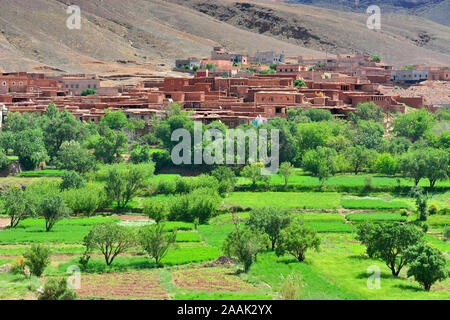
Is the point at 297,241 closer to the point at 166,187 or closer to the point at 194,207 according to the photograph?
the point at 194,207

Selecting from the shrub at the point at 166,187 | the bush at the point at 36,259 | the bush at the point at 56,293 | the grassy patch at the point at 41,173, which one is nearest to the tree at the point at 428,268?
the bush at the point at 56,293

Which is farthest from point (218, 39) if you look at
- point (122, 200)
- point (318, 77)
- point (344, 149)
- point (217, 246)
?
point (217, 246)

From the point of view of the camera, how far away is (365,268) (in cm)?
2856

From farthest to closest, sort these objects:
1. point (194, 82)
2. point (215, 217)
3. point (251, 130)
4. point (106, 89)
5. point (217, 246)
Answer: point (106, 89), point (194, 82), point (251, 130), point (215, 217), point (217, 246)

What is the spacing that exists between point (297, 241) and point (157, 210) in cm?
1004

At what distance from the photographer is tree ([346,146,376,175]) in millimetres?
48469

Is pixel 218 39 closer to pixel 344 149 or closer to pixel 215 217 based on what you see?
pixel 344 149

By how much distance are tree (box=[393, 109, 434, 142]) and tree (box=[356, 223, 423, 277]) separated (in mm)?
28360

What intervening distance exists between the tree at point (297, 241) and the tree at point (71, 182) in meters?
15.4

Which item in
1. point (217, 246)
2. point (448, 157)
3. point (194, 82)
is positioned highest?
point (194, 82)

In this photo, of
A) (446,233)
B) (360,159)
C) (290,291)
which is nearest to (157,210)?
(446,233)

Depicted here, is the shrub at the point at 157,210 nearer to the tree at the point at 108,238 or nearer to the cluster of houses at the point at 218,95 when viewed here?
the tree at the point at 108,238
